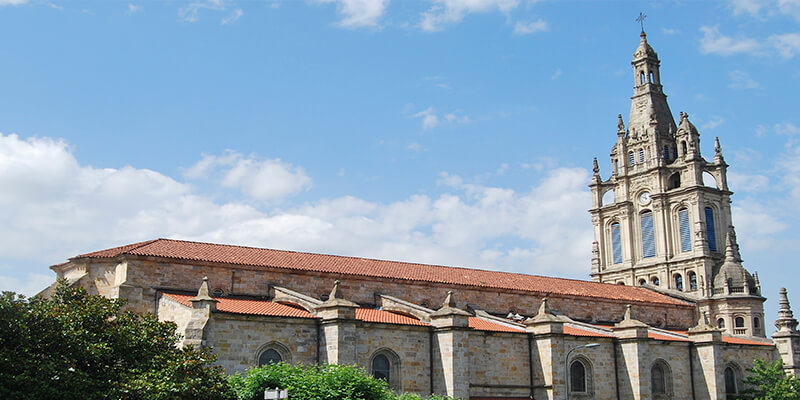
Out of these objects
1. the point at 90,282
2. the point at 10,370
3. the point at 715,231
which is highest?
the point at 715,231

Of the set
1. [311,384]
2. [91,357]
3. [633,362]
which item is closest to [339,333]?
[311,384]

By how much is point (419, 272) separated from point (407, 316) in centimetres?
760

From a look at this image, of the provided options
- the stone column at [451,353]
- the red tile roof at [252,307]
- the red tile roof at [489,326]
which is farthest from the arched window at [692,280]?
the red tile roof at [252,307]

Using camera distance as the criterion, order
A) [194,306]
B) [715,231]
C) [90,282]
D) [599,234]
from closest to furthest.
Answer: [194,306] < [90,282] < [715,231] < [599,234]

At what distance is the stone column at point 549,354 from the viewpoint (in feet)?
130

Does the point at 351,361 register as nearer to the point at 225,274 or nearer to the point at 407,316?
the point at 407,316

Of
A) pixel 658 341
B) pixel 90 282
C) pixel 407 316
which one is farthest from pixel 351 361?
pixel 658 341

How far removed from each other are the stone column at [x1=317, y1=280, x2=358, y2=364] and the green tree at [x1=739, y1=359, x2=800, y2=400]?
2798 cm

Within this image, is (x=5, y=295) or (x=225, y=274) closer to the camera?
(x=5, y=295)

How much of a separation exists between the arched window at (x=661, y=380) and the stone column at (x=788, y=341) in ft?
45.4

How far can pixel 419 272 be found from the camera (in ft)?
156

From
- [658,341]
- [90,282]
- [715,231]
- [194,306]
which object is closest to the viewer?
[194,306]

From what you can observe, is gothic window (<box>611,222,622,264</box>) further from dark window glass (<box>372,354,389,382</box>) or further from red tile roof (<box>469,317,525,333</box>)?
dark window glass (<box>372,354,389,382</box>)

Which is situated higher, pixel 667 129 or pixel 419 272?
pixel 667 129
